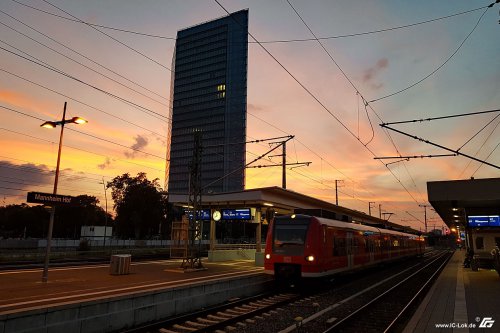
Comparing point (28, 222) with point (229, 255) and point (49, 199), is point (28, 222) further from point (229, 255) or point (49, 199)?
point (49, 199)

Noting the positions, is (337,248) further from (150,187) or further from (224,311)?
(150,187)

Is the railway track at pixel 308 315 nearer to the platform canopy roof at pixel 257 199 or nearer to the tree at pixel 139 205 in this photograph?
the platform canopy roof at pixel 257 199

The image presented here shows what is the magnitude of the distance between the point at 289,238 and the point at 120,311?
7701mm

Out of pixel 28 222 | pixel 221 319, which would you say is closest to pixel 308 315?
pixel 221 319

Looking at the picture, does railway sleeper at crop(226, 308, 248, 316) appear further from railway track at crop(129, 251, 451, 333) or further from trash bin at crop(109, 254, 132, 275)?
trash bin at crop(109, 254, 132, 275)

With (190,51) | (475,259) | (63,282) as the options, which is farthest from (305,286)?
(190,51)

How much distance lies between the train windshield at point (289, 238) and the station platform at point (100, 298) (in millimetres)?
1760

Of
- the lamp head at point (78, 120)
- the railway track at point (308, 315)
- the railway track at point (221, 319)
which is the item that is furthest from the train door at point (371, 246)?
the lamp head at point (78, 120)

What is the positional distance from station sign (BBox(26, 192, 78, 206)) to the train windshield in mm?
7818

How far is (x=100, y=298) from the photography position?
9008 millimetres

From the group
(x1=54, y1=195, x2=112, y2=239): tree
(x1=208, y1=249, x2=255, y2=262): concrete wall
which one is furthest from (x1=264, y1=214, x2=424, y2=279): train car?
(x1=54, y1=195, x2=112, y2=239): tree

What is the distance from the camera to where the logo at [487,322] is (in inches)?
340

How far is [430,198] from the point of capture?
20.1 m

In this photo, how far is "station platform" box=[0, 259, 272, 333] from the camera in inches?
307
